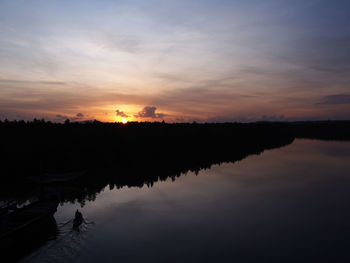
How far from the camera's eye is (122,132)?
62031 millimetres

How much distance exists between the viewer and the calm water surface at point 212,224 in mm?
16078

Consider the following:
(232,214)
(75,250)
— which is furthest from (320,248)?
(75,250)

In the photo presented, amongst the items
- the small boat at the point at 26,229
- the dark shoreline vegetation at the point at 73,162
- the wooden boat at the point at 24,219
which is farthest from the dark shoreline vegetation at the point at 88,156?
the small boat at the point at 26,229

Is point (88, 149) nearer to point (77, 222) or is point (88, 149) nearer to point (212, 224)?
point (77, 222)

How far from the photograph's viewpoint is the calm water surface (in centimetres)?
1608

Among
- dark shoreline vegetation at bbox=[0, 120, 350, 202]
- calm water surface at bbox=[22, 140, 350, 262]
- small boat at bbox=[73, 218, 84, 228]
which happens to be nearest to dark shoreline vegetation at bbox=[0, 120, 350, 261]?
dark shoreline vegetation at bbox=[0, 120, 350, 202]

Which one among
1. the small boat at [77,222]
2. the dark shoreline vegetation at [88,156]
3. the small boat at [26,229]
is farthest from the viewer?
the dark shoreline vegetation at [88,156]

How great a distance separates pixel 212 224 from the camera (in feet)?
68.3

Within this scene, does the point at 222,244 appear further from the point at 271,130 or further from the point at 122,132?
the point at 271,130

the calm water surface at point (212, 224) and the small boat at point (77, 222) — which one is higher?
the small boat at point (77, 222)

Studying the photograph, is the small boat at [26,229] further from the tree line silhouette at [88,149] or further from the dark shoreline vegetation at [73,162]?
the tree line silhouette at [88,149]

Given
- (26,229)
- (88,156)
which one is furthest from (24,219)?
(88,156)

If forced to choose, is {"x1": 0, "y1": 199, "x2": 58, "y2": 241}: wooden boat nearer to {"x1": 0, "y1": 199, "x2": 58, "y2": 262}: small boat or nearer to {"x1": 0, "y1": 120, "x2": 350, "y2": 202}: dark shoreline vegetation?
{"x1": 0, "y1": 199, "x2": 58, "y2": 262}: small boat

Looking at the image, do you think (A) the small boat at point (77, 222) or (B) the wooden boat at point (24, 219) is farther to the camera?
(A) the small boat at point (77, 222)
